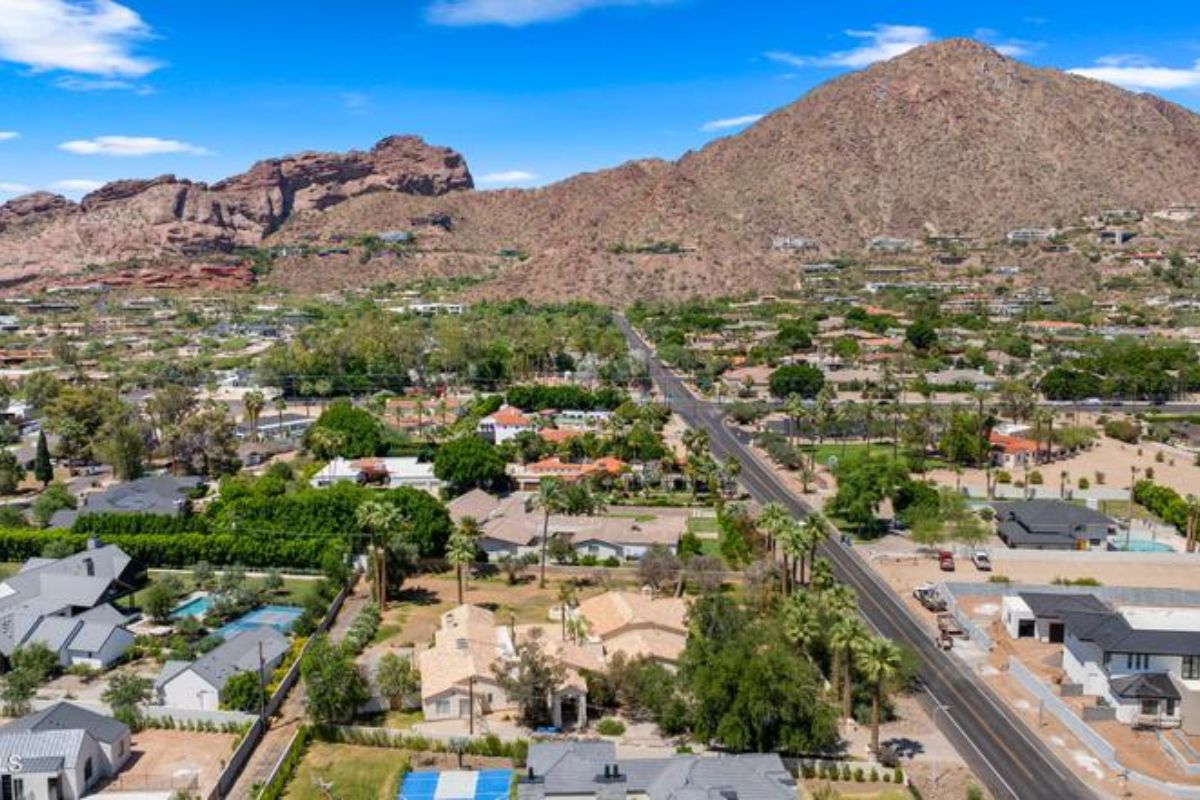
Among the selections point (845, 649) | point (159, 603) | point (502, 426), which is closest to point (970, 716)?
point (845, 649)

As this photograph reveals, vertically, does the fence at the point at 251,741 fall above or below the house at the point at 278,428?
below

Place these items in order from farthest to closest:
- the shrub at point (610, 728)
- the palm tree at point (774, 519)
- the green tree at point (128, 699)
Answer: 1. the palm tree at point (774, 519)
2. the green tree at point (128, 699)
3. the shrub at point (610, 728)

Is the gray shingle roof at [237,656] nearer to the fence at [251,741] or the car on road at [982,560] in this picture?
the fence at [251,741]

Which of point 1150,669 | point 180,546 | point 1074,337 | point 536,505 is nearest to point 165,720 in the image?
point 180,546

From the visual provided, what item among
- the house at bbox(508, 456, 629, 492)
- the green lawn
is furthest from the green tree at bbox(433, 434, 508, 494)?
the green lawn

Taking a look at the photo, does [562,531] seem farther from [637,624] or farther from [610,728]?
[610,728]

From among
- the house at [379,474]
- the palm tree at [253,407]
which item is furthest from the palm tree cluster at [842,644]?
the palm tree at [253,407]
